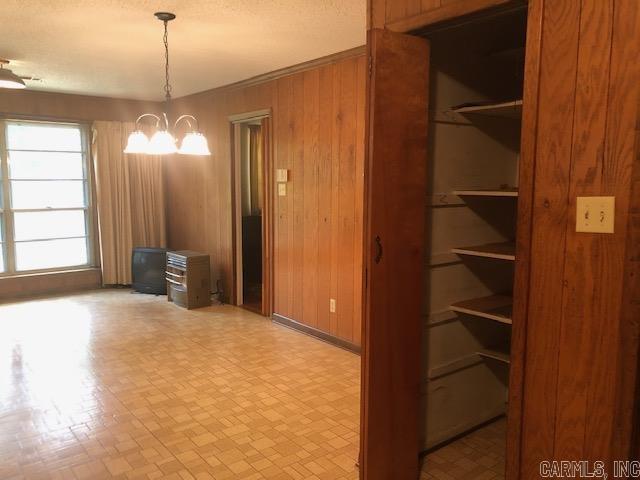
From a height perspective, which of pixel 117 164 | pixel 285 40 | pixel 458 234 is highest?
pixel 285 40

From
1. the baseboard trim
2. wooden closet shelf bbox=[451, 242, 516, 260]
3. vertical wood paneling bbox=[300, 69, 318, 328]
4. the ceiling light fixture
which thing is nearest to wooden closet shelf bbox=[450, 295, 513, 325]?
wooden closet shelf bbox=[451, 242, 516, 260]

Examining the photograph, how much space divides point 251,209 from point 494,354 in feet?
13.3

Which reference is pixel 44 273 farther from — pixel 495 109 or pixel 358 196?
pixel 495 109

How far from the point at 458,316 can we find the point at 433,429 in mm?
589

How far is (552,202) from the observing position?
157 cm

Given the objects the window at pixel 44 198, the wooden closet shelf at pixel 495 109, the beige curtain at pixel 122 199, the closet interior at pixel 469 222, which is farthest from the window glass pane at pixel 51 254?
the wooden closet shelf at pixel 495 109

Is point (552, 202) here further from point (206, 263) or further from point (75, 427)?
point (206, 263)

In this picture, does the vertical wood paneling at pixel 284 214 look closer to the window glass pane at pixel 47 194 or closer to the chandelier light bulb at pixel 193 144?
the chandelier light bulb at pixel 193 144

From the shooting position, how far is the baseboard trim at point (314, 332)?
400cm

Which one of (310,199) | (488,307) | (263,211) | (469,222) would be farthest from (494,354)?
(263,211)

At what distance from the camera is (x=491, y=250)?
240cm

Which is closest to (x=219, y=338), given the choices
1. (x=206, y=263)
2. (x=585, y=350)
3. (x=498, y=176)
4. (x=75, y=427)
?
(x=206, y=263)

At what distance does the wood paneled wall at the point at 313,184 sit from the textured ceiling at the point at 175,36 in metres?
0.26

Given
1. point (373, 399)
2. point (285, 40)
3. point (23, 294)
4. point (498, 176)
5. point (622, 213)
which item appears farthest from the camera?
point (23, 294)
